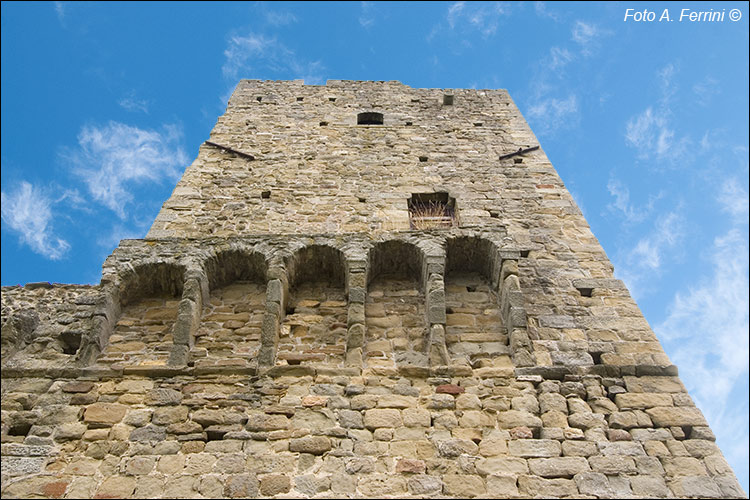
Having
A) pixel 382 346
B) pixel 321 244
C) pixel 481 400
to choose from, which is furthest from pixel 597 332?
pixel 321 244

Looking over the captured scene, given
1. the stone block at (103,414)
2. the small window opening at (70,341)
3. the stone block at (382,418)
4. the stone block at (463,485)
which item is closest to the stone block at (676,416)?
the stone block at (463,485)

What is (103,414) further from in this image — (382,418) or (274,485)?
(382,418)

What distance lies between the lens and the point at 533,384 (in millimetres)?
5586

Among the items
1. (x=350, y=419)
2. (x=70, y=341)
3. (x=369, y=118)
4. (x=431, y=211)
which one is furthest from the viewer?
(x=369, y=118)

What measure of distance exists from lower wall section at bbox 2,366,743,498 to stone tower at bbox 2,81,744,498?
0.01 metres

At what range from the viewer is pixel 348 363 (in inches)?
227

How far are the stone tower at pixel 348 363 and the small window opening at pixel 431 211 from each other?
Answer: 0.12 ft

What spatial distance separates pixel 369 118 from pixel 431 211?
355cm

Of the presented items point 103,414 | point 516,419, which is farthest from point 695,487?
point 103,414

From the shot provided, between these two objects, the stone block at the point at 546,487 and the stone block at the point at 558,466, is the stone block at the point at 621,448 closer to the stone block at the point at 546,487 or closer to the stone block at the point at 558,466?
the stone block at the point at 558,466

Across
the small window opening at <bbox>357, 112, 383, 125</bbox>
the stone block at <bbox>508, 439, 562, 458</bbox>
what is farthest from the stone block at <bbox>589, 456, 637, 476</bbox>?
the small window opening at <bbox>357, 112, 383, 125</bbox>

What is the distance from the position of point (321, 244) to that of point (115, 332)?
7.19 ft

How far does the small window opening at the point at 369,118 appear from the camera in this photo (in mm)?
11539

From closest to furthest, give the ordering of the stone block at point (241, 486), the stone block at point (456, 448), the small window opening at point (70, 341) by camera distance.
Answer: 1. the stone block at point (241, 486)
2. the stone block at point (456, 448)
3. the small window opening at point (70, 341)
